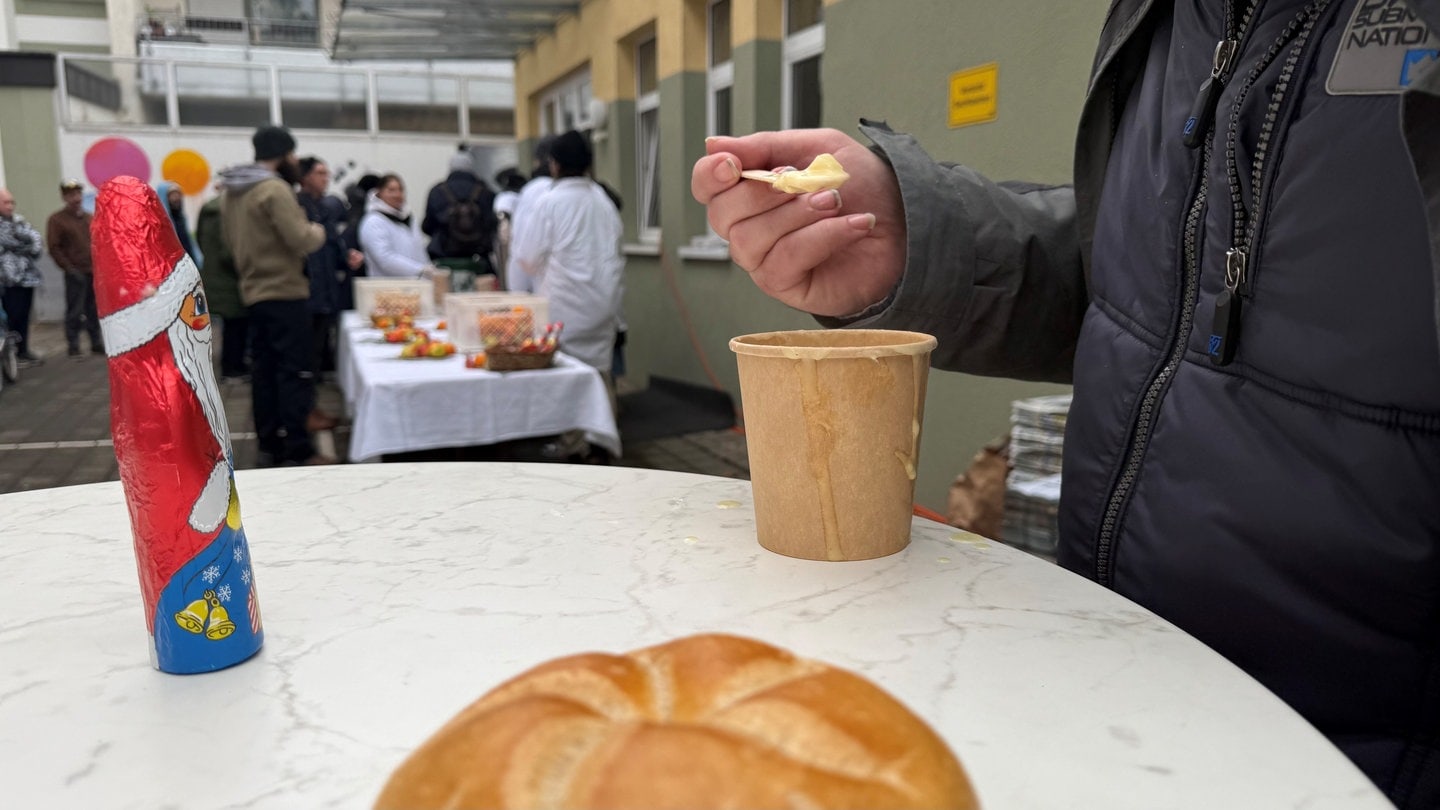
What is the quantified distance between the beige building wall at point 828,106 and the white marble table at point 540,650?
509mm

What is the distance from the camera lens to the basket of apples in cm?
359

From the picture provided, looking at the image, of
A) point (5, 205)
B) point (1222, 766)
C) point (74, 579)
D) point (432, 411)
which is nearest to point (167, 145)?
point (5, 205)

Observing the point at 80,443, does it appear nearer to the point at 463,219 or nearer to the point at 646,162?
the point at 463,219

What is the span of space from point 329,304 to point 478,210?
4.47ft

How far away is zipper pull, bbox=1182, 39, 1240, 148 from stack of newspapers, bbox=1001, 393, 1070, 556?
5.74 feet

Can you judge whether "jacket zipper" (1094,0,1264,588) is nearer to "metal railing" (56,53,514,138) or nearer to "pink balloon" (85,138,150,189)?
"pink balloon" (85,138,150,189)

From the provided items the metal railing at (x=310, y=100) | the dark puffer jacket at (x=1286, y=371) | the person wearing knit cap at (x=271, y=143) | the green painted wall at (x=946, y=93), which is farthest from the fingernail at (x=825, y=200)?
the metal railing at (x=310, y=100)

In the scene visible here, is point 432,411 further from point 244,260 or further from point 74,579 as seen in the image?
point 74,579

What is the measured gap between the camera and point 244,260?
14.8 ft

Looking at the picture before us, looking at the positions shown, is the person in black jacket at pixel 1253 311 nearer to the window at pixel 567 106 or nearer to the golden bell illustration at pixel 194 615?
the golden bell illustration at pixel 194 615

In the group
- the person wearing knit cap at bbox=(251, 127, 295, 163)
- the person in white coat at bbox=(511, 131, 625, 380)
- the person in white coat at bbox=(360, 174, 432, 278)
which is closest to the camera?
the person wearing knit cap at bbox=(251, 127, 295, 163)

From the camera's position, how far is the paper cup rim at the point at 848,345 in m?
0.79

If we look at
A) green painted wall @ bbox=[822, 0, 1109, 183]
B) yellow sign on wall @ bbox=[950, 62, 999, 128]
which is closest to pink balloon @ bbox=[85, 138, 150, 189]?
green painted wall @ bbox=[822, 0, 1109, 183]

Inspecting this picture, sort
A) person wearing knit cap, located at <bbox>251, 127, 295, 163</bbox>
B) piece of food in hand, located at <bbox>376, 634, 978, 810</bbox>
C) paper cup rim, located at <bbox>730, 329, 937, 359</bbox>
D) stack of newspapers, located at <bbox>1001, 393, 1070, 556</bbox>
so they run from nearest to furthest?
piece of food in hand, located at <bbox>376, 634, 978, 810</bbox>, paper cup rim, located at <bbox>730, 329, 937, 359</bbox>, stack of newspapers, located at <bbox>1001, 393, 1070, 556</bbox>, person wearing knit cap, located at <bbox>251, 127, 295, 163</bbox>
